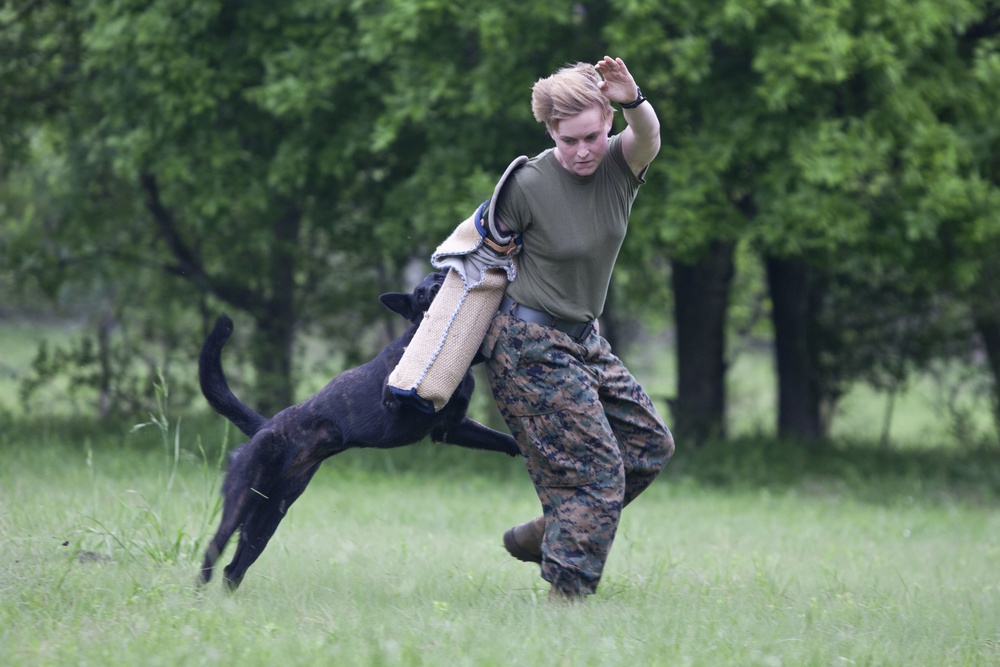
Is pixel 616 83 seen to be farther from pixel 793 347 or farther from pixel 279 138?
pixel 793 347

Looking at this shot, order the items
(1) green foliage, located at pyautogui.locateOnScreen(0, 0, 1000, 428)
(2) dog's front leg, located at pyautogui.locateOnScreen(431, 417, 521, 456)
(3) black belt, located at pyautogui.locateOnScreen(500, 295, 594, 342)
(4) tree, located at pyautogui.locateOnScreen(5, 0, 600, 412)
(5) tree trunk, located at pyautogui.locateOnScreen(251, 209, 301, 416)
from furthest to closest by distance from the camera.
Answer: (5) tree trunk, located at pyautogui.locateOnScreen(251, 209, 301, 416)
(4) tree, located at pyautogui.locateOnScreen(5, 0, 600, 412)
(1) green foliage, located at pyautogui.locateOnScreen(0, 0, 1000, 428)
(2) dog's front leg, located at pyautogui.locateOnScreen(431, 417, 521, 456)
(3) black belt, located at pyautogui.locateOnScreen(500, 295, 594, 342)

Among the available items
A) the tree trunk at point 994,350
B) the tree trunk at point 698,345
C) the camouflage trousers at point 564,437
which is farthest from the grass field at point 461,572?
the tree trunk at point 994,350

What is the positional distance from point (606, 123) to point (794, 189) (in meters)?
6.04

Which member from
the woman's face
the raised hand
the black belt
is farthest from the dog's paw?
the raised hand

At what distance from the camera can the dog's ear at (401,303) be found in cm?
463

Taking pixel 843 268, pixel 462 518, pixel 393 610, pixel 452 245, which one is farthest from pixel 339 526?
pixel 843 268

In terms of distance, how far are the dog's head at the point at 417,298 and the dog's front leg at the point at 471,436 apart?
50 cm

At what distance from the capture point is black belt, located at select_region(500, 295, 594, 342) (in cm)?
443

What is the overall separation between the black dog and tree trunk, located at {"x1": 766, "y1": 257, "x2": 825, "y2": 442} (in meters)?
9.34

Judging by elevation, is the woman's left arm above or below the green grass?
above

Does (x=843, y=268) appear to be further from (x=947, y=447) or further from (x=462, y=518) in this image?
(x=462, y=518)

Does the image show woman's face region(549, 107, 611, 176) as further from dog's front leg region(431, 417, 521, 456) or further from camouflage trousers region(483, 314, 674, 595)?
dog's front leg region(431, 417, 521, 456)

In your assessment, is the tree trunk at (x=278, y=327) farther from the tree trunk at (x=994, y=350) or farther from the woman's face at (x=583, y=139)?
the woman's face at (x=583, y=139)

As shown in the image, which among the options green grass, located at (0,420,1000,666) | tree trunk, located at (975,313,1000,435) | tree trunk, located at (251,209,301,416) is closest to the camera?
green grass, located at (0,420,1000,666)
